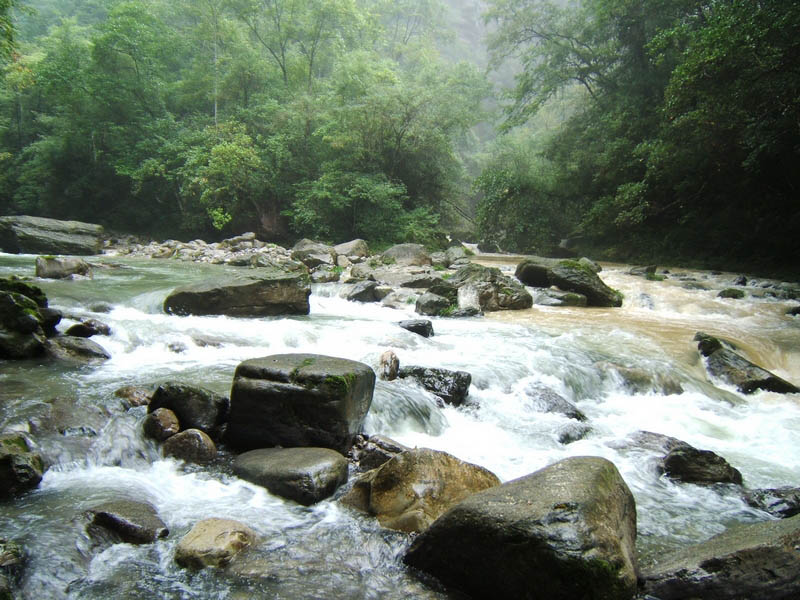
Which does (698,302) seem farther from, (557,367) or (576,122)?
(576,122)

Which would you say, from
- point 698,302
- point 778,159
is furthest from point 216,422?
point 778,159

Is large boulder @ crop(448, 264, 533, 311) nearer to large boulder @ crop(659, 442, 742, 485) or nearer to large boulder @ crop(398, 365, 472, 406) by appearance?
large boulder @ crop(398, 365, 472, 406)

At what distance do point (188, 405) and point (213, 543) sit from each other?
5.85 feet

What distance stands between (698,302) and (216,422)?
11.0 metres

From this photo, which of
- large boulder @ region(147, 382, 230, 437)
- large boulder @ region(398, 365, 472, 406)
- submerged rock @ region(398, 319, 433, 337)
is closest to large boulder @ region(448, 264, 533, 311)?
submerged rock @ region(398, 319, 433, 337)

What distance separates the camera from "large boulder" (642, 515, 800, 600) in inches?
86.7

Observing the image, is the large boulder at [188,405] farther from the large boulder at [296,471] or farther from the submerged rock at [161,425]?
the large boulder at [296,471]

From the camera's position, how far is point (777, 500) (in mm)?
3670

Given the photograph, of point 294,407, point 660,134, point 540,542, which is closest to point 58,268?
point 294,407

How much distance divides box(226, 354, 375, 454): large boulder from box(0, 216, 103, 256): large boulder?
682 inches

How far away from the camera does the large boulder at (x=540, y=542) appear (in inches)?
90.2

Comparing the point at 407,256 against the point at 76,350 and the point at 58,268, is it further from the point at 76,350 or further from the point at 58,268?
the point at 76,350

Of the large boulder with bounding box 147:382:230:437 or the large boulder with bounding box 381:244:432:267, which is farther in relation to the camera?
the large boulder with bounding box 381:244:432:267

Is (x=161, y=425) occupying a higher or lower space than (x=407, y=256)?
lower
